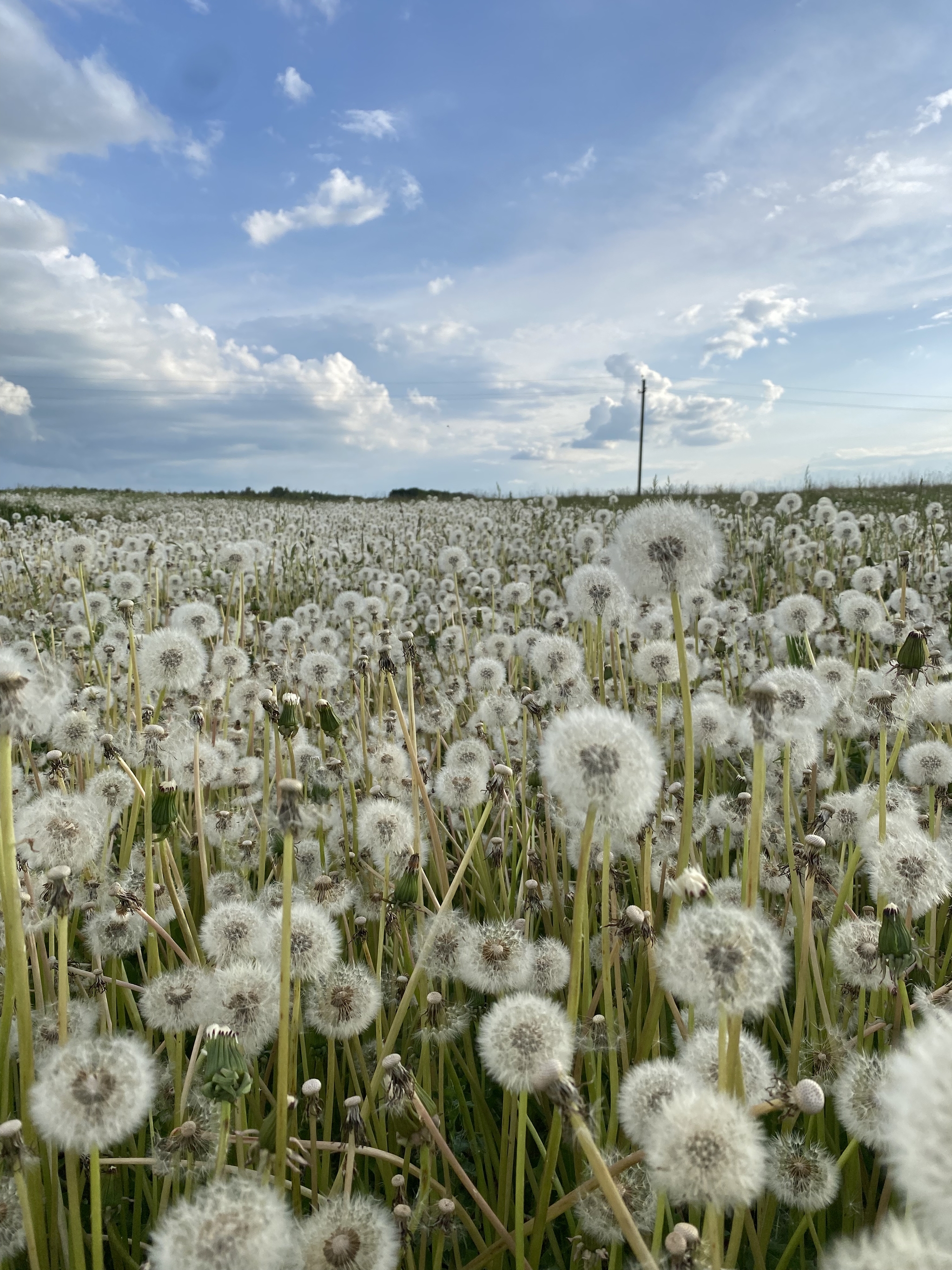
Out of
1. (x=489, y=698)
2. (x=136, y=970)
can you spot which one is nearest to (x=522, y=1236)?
(x=136, y=970)

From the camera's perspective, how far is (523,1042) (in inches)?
63.2

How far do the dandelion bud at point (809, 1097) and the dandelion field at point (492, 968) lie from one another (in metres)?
0.01

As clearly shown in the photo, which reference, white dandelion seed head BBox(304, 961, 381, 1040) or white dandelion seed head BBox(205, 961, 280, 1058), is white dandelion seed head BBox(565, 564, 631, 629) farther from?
white dandelion seed head BBox(205, 961, 280, 1058)

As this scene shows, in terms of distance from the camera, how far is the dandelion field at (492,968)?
1.37 metres

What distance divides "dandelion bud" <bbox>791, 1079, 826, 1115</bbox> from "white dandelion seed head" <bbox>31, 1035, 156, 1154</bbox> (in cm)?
132

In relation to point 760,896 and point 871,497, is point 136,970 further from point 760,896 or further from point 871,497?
point 871,497

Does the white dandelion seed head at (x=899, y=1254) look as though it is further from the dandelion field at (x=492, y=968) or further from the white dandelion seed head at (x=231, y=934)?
the white dandelion seed head at (x=231, y=934)

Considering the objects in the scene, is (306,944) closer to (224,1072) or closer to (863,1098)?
(224,1072)

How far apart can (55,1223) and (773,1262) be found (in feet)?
6.16

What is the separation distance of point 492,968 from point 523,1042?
0.60 metres

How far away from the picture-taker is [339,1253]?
1.47m

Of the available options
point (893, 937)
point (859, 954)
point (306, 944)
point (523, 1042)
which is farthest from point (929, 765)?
point (306, 944)

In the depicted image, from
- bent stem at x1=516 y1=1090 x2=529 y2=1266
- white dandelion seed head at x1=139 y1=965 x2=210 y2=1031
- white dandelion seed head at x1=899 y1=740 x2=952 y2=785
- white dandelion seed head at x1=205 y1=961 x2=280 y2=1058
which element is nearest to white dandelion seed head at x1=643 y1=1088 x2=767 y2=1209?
bent stem at x1=516 y1=1090 x2=529 y2=1266

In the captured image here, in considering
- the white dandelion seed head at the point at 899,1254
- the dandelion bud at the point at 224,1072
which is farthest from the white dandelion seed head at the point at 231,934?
the white dandelion seed head at the point at 899,1254
